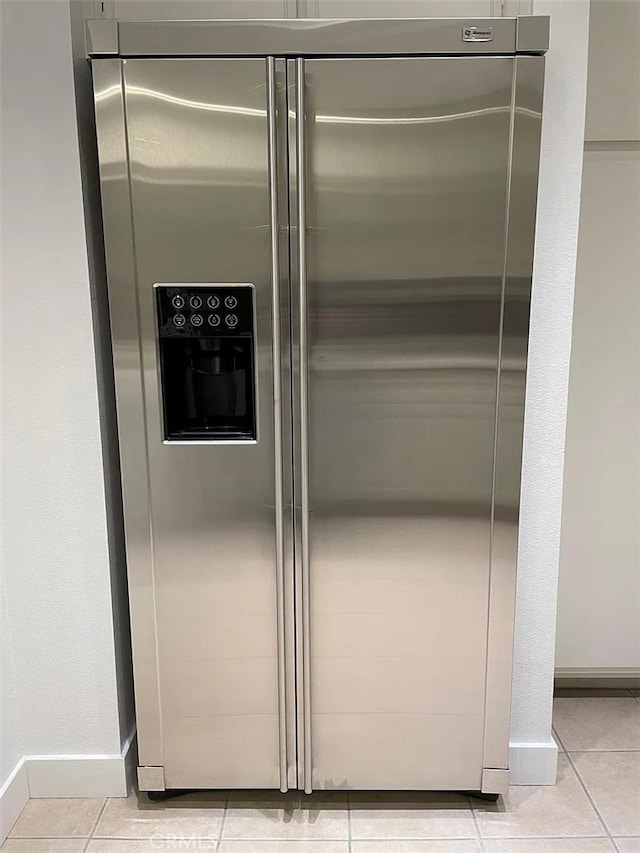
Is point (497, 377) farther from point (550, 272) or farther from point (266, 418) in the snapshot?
point (266, 418)

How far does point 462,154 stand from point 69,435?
121 centimetres

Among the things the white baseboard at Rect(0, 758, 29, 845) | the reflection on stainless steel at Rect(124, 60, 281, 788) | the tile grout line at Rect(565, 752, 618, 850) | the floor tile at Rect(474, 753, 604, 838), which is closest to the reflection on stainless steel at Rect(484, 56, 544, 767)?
the floor tile at Rect(474, 753, 604, 838)

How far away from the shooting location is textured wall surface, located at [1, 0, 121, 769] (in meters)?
1.84

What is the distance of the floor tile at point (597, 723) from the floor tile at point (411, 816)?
0.50 metres

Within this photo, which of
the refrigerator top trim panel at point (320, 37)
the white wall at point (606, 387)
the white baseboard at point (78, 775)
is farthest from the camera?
the white wall at point (606, 387)

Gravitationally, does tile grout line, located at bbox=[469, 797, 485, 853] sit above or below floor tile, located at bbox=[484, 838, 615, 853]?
below

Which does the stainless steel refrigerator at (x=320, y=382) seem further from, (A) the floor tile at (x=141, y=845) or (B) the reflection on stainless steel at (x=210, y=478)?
(A) the floor tile at (x=141, y=845)

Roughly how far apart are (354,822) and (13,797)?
37.2 inches

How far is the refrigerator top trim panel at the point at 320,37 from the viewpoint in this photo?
1.69 meters

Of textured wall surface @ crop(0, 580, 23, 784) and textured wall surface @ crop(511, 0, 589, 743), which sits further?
textured wall surface @ crop(0, 580, 23, 784)

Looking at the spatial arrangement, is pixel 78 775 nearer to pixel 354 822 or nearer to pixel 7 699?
pixel 7 699

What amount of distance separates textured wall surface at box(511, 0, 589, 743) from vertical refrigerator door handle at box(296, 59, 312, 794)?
0.61m

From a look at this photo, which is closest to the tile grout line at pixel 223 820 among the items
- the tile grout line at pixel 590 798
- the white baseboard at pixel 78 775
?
the white baseboard at pixel 78 775

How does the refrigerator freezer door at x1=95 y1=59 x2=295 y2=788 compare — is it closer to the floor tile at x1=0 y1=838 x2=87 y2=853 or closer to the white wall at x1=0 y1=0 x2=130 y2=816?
the white wall at x1=0 y1=0 x2=130 y2=816
